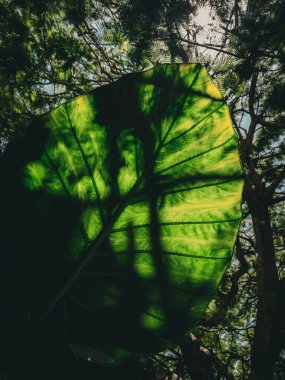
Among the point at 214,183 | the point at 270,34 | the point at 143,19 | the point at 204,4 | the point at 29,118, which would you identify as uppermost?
the point at 204,4

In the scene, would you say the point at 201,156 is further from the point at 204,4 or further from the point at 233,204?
the point at 204,4

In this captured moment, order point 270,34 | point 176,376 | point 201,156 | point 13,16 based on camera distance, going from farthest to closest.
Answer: point 13,16
point 270,34
point 176,376
point 201,156

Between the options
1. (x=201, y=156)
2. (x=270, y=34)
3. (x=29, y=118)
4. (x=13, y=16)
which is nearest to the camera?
(x=201, y=156)

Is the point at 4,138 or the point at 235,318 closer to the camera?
the point at 4,138

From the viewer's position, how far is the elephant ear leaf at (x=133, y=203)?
0.77 metres

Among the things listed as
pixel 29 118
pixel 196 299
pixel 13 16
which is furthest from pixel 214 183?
pixel 13 16

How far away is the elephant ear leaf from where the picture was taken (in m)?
0.77

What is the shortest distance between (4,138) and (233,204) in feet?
13.3

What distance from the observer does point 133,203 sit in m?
0.82

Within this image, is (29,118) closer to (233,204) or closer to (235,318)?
(233,204)

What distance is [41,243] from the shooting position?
2.63ft

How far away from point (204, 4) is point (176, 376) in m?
4.68

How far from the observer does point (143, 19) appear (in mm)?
3850

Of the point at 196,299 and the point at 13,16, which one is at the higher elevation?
the point at 13,16
